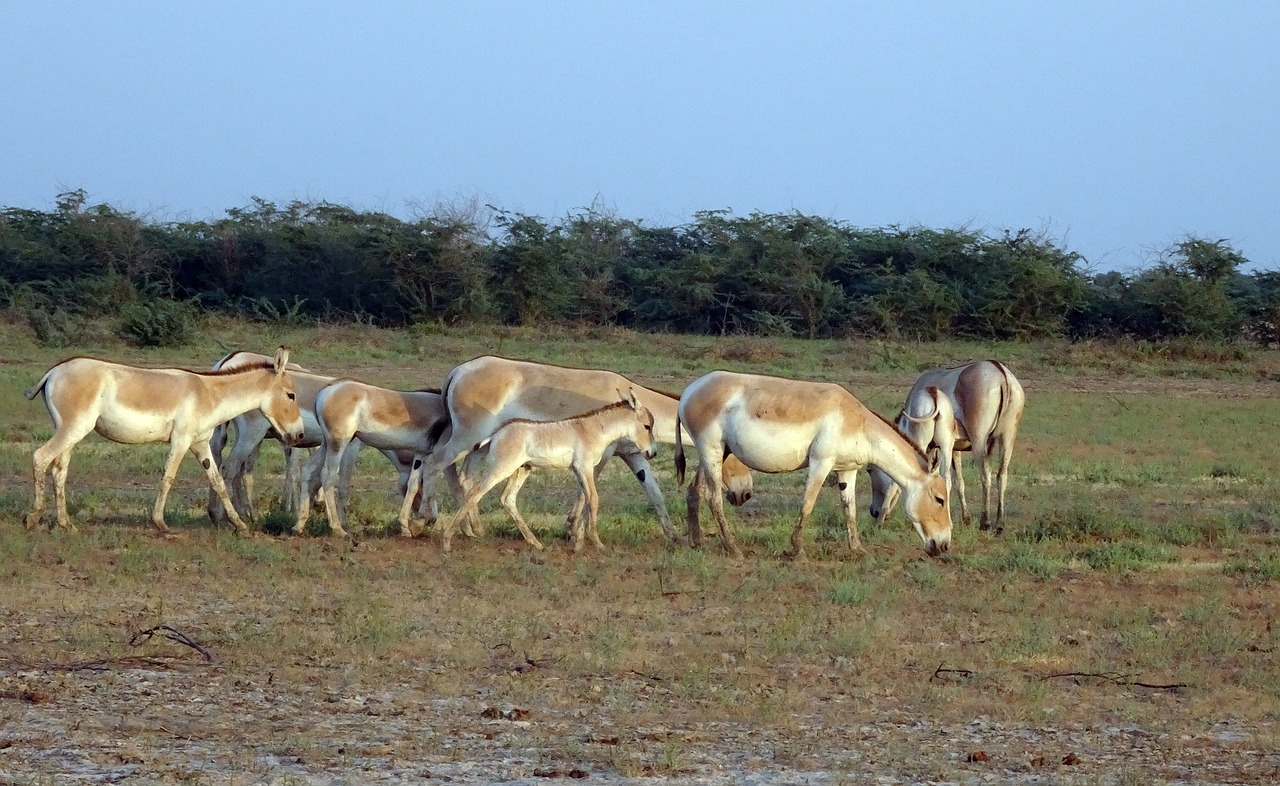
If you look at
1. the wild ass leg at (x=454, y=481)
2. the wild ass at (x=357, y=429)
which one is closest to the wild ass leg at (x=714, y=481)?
the wild ass leg at (x=454, y=481)

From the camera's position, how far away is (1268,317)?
3803 centimetres

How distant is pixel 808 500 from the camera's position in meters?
11.4

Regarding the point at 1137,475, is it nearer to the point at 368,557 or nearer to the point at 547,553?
the point at 547,553

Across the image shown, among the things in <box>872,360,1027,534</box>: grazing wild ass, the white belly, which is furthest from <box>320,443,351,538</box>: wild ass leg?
<box>872,360,1027,534</box>: grazing wild ass

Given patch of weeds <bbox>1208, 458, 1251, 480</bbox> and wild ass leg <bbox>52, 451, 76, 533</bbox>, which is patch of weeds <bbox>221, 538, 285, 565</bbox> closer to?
wild ass leg <bbox>52, 451, 76, 533</bbox>

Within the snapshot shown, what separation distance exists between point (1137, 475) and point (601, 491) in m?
6.36

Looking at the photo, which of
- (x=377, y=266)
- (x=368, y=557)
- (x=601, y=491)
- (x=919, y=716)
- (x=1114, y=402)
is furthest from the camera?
(x=377, y=266)

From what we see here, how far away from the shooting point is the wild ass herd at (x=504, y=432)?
11469mm

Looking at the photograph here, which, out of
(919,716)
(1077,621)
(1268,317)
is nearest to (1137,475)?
(1077,621)

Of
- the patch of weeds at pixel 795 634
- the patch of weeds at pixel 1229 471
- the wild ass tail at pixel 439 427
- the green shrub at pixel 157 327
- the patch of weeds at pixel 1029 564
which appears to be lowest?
the patch of weeds at pixel 795 634

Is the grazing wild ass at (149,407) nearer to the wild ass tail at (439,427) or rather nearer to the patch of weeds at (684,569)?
the wild ass tail at (439,427)

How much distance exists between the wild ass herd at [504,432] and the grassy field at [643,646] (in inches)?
16.4

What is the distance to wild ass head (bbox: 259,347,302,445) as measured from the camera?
12367mm

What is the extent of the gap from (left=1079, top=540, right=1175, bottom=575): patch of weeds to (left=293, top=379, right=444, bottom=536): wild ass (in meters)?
5.45
